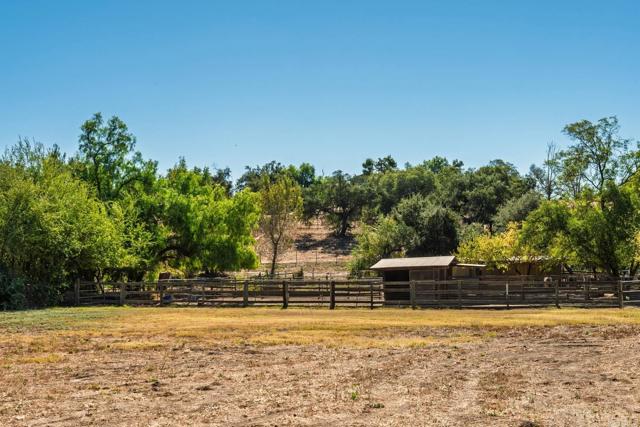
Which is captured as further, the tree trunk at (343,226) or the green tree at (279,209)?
the tree trunk at (343,226)

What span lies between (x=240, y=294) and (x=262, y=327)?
48.3 ft

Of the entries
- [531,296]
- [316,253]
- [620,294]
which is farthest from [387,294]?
[316,253]

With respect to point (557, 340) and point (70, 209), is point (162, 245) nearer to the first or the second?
point (70, 209)

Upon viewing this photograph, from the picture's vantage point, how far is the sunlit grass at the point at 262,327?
1839cm

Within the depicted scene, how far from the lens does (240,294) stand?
1478 inches

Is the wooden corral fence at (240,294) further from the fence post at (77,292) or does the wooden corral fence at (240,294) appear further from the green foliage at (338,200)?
the green foliage at (338,200)

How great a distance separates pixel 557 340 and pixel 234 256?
111 ft

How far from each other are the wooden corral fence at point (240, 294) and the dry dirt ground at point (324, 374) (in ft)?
34.2

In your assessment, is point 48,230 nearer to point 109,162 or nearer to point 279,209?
point 109,162

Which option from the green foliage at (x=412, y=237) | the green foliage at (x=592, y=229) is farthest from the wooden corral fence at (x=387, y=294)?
the green foliage at (x=412, y=237)

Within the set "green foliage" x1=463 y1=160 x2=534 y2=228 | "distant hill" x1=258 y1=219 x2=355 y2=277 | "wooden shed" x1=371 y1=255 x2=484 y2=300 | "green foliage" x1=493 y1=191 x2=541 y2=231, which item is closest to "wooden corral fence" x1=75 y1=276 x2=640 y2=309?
"wooden shed" x1=371 y1=255 x2=484 y2=300

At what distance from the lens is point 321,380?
40.5 feet

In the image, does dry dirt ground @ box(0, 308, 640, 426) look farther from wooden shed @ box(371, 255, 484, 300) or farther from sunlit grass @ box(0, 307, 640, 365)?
wooden shed @ box(371, 255, 484, 300)

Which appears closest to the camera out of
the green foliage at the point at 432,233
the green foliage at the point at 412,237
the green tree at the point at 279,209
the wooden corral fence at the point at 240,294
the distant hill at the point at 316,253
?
the wooden corral fence at the point at 240,294
